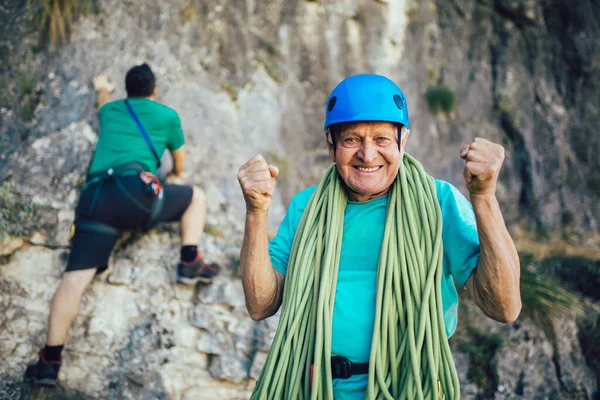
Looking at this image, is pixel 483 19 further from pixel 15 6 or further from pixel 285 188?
pixel 15 6

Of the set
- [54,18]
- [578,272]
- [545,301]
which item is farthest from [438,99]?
[54,18]

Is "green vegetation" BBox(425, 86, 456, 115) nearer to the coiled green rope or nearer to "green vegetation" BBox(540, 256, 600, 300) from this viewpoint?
"green vegetation" BBox(540, 256, 600, 300)

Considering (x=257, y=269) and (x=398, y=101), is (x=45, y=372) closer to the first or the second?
(x=257, y=269)

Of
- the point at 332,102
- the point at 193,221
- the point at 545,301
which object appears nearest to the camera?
the point at 332,102

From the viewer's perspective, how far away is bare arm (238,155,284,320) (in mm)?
2365

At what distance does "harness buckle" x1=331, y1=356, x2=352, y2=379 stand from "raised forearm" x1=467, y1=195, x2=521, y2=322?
0.67 meters

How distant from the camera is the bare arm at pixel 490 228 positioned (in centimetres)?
213

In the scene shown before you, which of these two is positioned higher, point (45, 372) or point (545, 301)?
point (545, 301)

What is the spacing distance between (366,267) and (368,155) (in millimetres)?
526

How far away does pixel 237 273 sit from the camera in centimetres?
509

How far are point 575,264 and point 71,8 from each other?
6.58 metres

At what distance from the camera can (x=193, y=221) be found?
15.6ft

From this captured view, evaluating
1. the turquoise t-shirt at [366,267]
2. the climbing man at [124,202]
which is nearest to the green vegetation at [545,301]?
the climbing man at [124,202]

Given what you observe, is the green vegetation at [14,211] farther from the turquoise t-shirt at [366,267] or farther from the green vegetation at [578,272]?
the green vegetation at [578,272]
